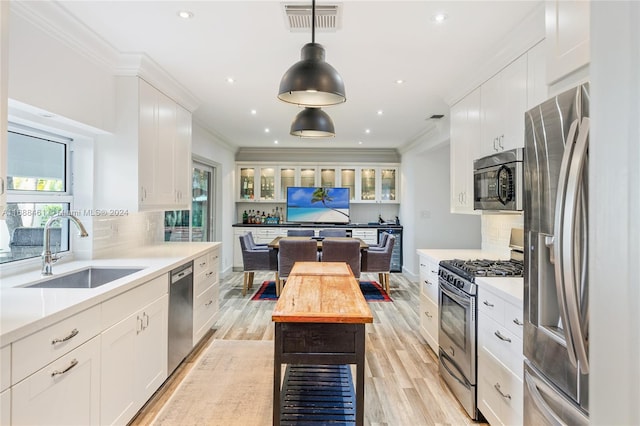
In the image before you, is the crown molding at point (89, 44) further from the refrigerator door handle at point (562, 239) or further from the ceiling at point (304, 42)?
the refrigerator door handle at point (562, 239)

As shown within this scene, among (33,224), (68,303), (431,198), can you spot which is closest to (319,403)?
(68,303)

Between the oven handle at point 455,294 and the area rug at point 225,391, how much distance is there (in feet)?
4.91

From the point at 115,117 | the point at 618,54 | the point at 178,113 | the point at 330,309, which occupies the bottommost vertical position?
the point at 330,309

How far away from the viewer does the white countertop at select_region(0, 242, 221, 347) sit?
1.41 m

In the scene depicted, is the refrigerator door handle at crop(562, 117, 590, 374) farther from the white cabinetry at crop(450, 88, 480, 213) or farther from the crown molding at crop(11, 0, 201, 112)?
the crown molding at crop(11, 0, 201, 112)

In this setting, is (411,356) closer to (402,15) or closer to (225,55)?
(402,15)

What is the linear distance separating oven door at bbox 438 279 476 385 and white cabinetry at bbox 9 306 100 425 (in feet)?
7.21

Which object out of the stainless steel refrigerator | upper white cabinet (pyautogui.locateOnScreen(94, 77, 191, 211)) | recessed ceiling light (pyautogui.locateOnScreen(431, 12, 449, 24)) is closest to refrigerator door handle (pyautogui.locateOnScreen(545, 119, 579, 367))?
the stainless steel refrigerator

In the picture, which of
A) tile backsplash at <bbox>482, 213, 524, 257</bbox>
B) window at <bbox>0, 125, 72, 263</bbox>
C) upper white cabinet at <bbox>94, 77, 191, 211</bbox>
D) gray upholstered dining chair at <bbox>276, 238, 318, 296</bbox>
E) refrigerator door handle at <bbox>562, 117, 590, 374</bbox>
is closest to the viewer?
refrigerator door handle at <bbox>562, 117, 590, 374</bbox>

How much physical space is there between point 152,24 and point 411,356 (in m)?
3.37

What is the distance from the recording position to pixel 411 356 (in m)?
3.28

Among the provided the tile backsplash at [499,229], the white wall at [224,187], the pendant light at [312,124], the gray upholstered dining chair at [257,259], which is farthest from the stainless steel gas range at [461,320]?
the white wall at [224,187]

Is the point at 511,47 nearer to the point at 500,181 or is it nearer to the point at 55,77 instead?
the point at 500,181

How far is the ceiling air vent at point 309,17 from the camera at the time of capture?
7.05ft
